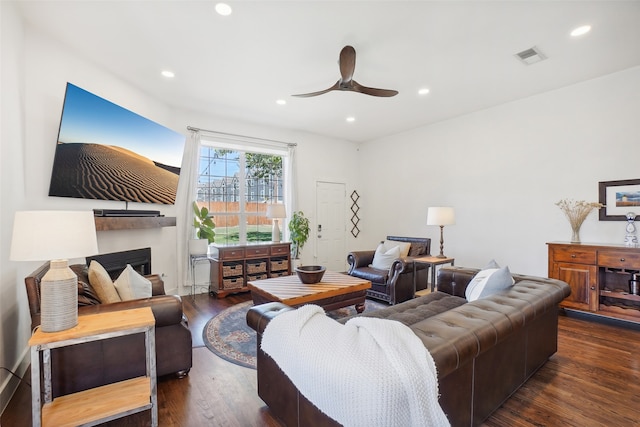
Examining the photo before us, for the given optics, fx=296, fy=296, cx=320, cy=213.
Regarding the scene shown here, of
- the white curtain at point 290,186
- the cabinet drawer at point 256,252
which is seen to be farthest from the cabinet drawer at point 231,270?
the white curtain at point 290,186

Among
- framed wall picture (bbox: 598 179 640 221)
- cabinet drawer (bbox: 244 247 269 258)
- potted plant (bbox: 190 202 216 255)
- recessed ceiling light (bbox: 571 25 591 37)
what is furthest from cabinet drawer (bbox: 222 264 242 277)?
framed wall picture (bbox: 598 179 640 221)

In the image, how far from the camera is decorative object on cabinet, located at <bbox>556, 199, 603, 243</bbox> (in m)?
3.69

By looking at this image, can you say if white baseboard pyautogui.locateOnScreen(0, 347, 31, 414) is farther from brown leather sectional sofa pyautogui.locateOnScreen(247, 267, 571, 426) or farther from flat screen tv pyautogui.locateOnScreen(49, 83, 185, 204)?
brown leather sectional sofa pyautogui.locateOnScreen(247, 267, 571, 426)

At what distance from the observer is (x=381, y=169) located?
6.51m

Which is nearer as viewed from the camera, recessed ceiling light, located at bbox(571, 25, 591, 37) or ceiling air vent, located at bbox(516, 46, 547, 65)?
recessed ceiling light, located at bbox(571, 25, 591, 37)

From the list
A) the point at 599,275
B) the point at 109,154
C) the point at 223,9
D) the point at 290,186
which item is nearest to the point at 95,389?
the point at 109,154

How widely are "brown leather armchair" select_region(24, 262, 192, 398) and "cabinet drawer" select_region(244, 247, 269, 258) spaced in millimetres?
2513

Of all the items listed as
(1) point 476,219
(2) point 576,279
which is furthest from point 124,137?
(2) point 576,279

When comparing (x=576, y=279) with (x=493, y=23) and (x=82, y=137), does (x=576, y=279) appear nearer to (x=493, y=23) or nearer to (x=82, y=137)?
(x=493, y=23)

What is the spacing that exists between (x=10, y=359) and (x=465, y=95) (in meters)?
5.53

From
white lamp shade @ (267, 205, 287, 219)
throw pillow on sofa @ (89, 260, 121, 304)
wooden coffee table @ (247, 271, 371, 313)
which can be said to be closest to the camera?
throw pillow on sofa @ (89, 260, 121, 304)

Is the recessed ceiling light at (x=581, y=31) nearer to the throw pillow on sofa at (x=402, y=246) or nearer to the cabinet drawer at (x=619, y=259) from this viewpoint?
the cabinet drawer at (x=619, y=259)

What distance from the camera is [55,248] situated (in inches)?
60.4

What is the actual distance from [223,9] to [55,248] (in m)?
2.14
